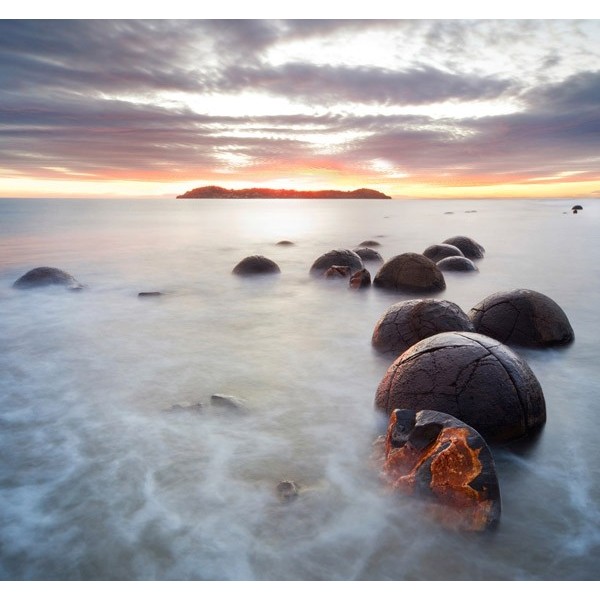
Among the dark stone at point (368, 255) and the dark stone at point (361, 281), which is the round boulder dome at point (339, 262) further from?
the dark stone at point (368, 255)

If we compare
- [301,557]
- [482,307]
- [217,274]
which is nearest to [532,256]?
[217,274]

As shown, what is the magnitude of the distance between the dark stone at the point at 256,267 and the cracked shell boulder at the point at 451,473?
11332mm

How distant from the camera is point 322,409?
5.48m

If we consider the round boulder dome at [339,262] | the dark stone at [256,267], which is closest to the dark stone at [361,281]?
the round boulder dome at [339,262]

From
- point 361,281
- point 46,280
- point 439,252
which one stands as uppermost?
point 439,252

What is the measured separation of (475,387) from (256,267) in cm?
1101

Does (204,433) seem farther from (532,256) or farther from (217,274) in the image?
(532,256)

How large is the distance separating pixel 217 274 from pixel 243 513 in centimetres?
1225

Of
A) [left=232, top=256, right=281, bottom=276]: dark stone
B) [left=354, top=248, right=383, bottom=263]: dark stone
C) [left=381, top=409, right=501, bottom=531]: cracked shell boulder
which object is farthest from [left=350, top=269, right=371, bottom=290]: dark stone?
[left=381, top=409, right=501, bottom=531]: cracked shell boulder

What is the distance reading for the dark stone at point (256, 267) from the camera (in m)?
14.7

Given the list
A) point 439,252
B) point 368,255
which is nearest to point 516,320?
point 439,252

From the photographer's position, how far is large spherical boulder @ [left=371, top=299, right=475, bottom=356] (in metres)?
6.39

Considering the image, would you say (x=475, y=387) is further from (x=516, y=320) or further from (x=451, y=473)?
(x=516, y=320)

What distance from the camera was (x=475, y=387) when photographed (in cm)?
430
